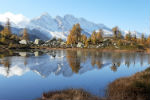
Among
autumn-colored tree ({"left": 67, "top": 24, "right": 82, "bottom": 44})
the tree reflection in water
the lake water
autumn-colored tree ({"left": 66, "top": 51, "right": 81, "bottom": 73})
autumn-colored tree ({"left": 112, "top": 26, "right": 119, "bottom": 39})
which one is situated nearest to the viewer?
the lake water

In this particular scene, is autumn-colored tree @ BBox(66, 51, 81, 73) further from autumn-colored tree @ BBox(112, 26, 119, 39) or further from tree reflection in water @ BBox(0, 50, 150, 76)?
autumn-colored tree @ BBox(112, 26, 119, 39)

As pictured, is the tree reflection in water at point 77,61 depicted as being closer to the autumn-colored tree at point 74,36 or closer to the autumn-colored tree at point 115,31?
the autumn-colored tree at point 74,36

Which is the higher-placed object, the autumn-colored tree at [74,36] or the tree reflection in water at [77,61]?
the autumn-colored tree at [74,36]

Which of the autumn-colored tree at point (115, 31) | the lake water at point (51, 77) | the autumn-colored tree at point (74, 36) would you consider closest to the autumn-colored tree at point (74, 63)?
the lake water at point (51, 77)

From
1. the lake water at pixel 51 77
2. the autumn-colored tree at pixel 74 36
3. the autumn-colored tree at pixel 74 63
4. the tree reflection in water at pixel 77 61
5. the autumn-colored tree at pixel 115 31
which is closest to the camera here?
the lake water at pixel 51 77

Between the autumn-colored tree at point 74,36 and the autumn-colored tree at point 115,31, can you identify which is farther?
the autumn-colored tree at point 115,31

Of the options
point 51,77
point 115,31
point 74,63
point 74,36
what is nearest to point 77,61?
point 74,63

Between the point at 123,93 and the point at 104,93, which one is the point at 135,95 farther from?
the point at 104,93

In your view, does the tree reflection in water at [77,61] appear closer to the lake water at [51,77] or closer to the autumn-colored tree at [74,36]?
the lake water at [51,77]

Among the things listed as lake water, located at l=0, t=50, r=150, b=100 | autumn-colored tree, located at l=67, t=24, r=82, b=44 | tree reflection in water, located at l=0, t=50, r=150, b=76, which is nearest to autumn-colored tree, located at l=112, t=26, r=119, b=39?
autumn-colored tree, located at l=67, t=24, r=82, b=44

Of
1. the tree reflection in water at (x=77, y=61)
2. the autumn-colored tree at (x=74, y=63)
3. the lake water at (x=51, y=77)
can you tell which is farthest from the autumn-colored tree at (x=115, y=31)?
the lake water at (x=51, y=77)

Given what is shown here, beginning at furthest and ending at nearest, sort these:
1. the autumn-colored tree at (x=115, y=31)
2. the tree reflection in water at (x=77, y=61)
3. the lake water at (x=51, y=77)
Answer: the autumn-colored tree at (x=115, y=31), the tree reflection in water at (x=77, y=61), the lake water at (x=51, y=77)

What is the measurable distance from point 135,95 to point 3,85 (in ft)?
34.1

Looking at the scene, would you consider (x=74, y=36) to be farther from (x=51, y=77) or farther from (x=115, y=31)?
(x=51, y=77)
